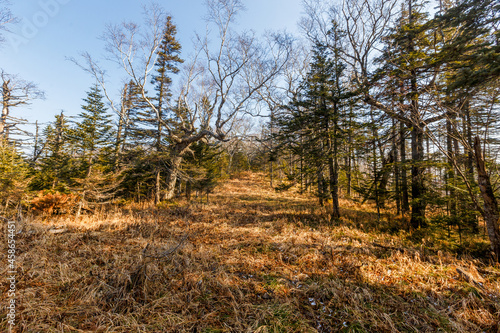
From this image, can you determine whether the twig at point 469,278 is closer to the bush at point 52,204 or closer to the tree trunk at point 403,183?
the tree trunk at point 403,183

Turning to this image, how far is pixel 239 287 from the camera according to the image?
3.22 m

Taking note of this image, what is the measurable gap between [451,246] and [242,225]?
6945 millimetres

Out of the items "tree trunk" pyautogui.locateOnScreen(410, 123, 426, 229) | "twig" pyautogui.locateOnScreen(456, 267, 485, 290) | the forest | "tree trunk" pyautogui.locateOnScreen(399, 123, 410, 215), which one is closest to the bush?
the forest

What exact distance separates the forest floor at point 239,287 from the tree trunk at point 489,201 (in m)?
0.68

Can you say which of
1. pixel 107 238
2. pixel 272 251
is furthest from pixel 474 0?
pixel 107 238

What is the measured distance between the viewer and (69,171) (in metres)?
11.2

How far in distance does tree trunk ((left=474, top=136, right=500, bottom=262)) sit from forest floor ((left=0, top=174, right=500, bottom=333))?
677mm

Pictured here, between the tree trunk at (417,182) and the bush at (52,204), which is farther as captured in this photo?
the bush at (52,204)

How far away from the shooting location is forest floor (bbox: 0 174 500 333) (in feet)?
7.89

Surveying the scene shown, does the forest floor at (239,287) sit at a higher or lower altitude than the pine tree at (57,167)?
lower

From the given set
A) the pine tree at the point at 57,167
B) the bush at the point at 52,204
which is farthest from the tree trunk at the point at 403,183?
the pine tree at the point at 57,167

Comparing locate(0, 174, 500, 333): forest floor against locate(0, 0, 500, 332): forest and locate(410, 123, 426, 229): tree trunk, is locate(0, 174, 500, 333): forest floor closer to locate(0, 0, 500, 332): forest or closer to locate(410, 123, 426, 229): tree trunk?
locate(0, 0, 500, 332): forest

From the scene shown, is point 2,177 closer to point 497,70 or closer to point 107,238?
point 107,238

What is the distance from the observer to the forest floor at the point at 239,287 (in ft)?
7.89
